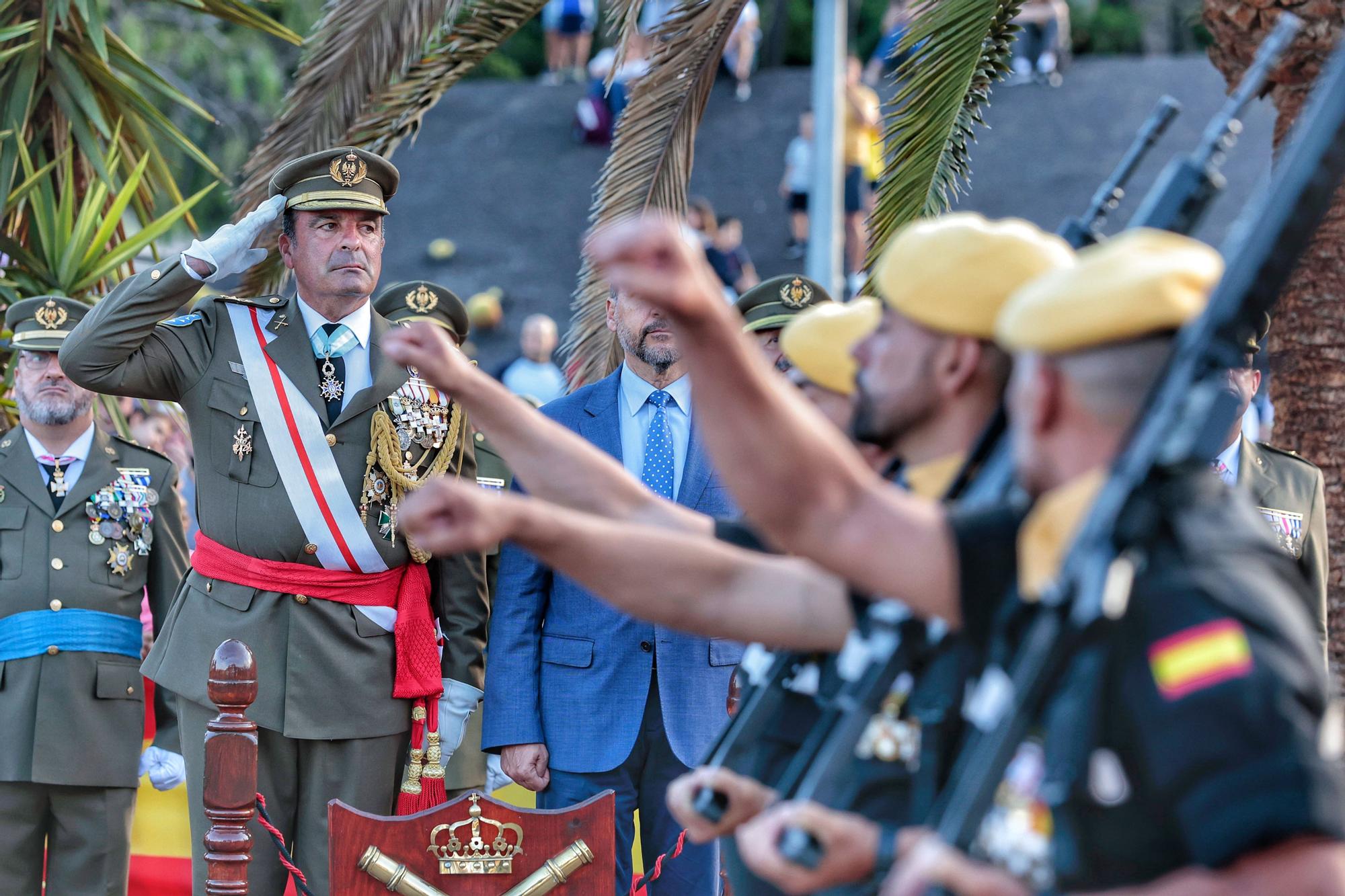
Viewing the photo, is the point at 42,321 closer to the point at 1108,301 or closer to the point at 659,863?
the point at 659,863

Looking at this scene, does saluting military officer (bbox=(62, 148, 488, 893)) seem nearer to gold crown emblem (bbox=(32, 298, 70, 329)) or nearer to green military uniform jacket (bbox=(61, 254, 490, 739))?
green military uniform jacket (bbox=(61, 254, 490, 739))

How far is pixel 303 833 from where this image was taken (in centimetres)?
410

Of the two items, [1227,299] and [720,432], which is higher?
[1227,299]

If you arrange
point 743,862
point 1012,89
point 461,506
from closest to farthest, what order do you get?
1. point 461,506
2. point 743,862
3. point 1012,89

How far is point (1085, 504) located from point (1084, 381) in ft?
0.40

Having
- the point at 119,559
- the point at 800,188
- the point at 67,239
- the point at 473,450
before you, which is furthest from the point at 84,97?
the point at 800,188

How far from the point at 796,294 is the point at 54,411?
234cm

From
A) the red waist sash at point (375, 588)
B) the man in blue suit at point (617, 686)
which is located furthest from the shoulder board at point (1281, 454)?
the red waist sash at point (375, 588)

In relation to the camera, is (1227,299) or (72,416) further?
(72,416)

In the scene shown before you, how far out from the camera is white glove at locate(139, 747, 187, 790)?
4957 mm

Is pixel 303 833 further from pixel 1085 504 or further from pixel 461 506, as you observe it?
pixel 1085 504

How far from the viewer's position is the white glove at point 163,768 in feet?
16.3

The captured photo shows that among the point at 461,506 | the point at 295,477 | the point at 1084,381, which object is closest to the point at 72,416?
the point at 295,477

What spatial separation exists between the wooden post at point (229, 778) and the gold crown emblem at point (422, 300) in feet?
7.71
